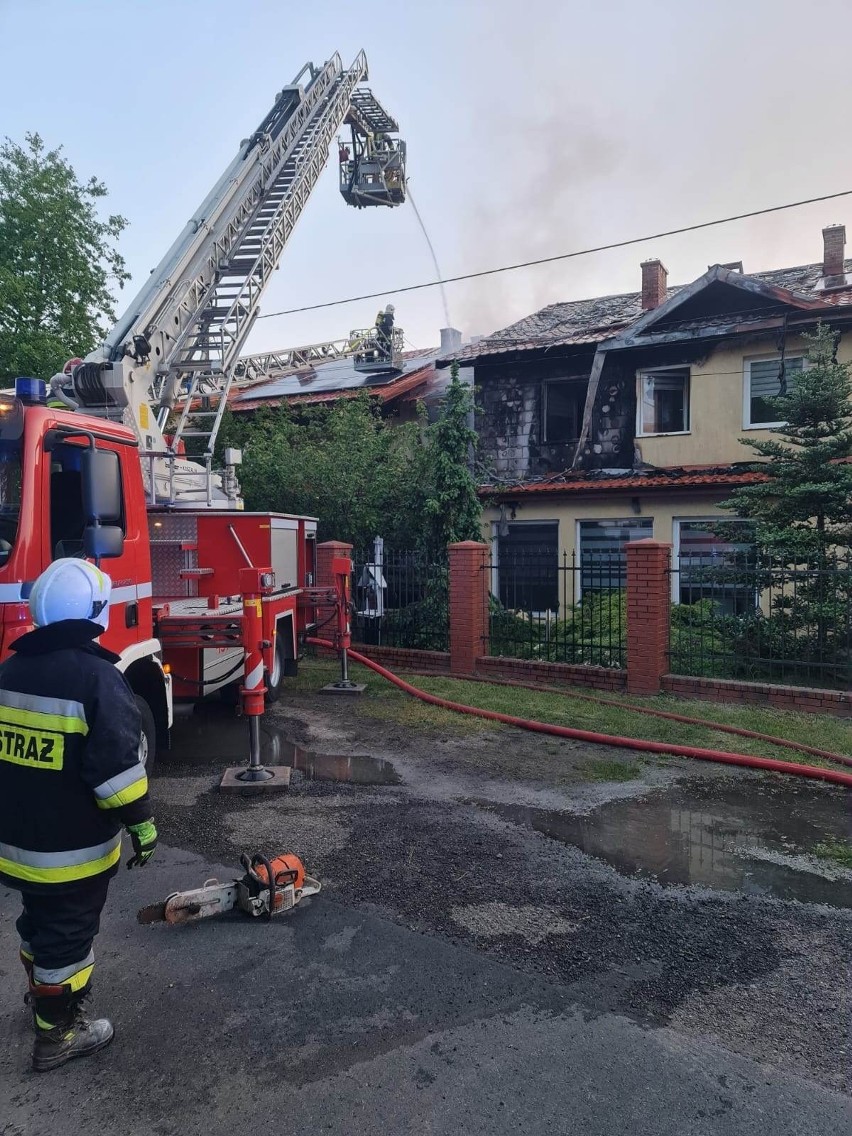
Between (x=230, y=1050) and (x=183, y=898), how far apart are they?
903 millimetres

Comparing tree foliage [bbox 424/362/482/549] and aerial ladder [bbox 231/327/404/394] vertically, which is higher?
aerial ladder [bbox 231/327/404/394]

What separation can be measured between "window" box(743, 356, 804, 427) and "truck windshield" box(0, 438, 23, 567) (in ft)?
43.9

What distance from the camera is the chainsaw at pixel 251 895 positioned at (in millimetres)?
3580

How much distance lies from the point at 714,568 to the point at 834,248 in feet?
35.2

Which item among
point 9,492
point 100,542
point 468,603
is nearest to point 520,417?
point 468,603

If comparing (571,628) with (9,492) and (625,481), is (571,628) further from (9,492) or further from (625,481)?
(9,492)

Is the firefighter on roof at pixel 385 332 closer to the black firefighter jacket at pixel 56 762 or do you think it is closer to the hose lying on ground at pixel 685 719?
the hose lying on ground at pixel 685 719

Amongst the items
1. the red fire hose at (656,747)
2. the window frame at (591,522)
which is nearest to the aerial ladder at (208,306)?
the red fire hose at (656,747)

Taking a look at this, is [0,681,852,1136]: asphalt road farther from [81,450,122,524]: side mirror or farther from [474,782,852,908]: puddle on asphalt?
[81,450,122,524]: side mirror

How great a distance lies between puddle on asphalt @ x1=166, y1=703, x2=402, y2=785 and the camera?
6.12m

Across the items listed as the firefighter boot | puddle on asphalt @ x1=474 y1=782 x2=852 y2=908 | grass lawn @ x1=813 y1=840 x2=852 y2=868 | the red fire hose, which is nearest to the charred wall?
the red fire hose

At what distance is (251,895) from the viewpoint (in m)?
3.73

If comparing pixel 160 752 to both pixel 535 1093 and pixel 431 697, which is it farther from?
pixel 535 1093

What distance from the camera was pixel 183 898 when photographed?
3.59 metres
